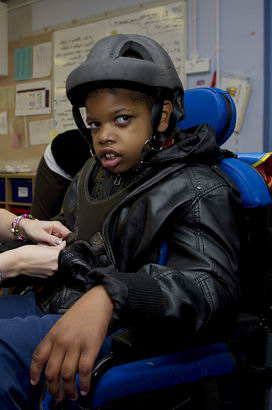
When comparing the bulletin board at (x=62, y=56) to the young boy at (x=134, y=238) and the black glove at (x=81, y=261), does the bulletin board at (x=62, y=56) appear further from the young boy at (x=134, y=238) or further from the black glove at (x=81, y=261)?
the black glove at (x=81, y=261)

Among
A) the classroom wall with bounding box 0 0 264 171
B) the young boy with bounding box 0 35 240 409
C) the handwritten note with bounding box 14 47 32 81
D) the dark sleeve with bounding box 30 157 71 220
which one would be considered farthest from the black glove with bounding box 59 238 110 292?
the handwritten note with bounding box 14 47 32 81

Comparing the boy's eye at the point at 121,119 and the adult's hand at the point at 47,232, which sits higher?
the boy's eye at the point at 121,119

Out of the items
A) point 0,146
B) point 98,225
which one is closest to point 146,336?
point 98,225

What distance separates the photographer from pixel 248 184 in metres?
1.08

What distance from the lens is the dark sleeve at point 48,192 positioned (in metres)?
2.22

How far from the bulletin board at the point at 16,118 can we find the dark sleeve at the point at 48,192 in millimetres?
2149

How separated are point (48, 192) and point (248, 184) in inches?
52.4

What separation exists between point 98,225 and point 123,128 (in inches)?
9.8

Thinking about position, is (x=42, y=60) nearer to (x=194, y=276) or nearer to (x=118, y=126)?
(x=118, y=126)

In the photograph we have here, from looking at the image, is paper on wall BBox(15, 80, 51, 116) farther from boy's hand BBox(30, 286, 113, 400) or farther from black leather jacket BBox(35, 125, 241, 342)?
boy's hand BBox(30, 286, 113, 400)

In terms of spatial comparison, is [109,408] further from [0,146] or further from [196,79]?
[0,146]

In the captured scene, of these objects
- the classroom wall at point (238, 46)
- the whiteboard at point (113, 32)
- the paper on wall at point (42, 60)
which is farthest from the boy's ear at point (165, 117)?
the paper on wall at point (42, 60)

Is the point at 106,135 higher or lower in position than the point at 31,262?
higher

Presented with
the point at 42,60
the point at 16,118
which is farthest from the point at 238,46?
the point at 16,118
